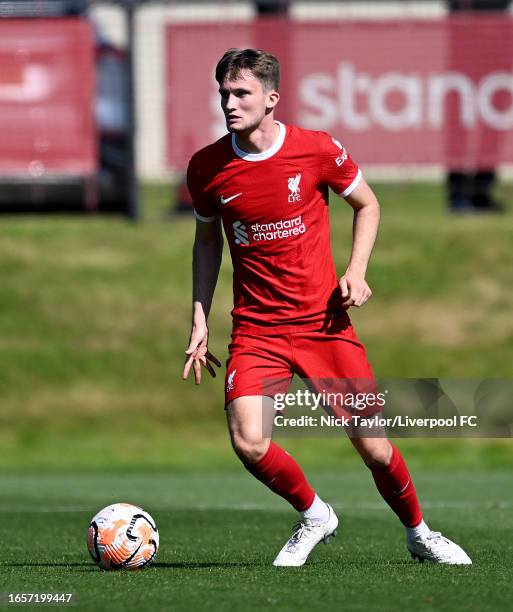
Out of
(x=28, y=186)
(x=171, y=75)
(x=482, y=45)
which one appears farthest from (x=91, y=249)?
(x=482, y=45)

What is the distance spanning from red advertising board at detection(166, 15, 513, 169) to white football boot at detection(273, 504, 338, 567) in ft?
35.9

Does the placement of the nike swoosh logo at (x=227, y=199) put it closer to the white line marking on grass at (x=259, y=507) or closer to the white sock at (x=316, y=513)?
the white sock at (x=316, y=513)

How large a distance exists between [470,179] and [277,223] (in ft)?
40.6

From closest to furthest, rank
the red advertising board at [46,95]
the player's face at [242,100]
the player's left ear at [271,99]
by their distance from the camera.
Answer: the player's face at [242,100] → the player's left ear at [271,99] → the red advertising board at [46,95]

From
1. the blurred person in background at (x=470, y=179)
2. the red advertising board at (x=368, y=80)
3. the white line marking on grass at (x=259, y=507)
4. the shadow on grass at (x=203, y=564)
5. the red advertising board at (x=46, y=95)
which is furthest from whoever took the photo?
the blurred person in background at (x=470, y=179)

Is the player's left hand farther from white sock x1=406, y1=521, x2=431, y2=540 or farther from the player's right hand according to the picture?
white sock x1=406, y1=521, x2=431, y2=540

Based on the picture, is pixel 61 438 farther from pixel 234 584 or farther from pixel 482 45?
pixel 234 584

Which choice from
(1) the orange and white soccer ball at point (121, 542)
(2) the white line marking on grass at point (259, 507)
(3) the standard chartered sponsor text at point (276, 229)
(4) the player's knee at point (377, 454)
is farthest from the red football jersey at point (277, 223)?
(2) the white line marking on grass at point (259, 507)

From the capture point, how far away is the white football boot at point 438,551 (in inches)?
287

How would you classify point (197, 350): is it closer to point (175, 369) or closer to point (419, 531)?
point (419, 531)

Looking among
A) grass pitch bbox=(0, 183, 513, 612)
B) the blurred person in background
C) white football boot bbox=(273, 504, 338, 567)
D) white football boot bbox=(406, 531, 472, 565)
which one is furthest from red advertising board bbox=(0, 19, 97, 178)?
white football boot bbox=(406, 531, 472, 565)

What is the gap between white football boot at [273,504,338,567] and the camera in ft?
24.0

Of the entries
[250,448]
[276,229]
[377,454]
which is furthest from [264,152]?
[377,454]

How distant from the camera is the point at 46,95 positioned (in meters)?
17.6
